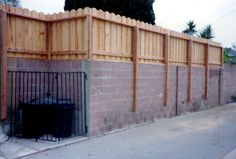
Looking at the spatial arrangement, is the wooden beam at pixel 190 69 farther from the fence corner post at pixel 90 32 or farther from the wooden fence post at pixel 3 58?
the wooden fence post at pixel 3 58

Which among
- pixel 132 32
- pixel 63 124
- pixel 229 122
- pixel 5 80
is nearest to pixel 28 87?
pixel 5 80

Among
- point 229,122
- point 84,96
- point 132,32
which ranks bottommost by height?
point 229,122

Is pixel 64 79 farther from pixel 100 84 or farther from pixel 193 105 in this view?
pixel 193 105

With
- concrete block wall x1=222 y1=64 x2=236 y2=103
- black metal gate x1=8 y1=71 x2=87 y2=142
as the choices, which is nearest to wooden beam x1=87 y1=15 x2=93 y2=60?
black metal gate x1=8 y1=71 x2=87 y2=142

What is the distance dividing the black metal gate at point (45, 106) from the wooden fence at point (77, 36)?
552 millimetres

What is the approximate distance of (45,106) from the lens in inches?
290

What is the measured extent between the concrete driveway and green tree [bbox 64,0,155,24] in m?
5.75

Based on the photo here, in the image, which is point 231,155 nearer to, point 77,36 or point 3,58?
point 77,36

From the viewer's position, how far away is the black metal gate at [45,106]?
746 cm

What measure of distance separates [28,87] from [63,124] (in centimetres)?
135

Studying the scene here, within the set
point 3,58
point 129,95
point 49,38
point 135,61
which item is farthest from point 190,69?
point 3,58

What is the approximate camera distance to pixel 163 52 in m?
11.0

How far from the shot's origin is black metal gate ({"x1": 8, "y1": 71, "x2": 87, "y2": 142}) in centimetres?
746

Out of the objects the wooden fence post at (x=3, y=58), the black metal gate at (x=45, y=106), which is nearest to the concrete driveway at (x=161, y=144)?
the black metal gate at (x=45, y=106)
